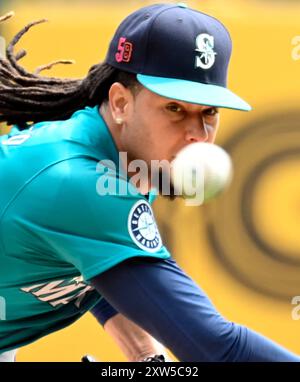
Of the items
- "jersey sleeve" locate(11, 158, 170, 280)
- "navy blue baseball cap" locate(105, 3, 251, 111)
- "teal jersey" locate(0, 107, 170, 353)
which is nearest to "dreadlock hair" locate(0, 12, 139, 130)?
"teal jersey" locate(0, 107, 170, 353)

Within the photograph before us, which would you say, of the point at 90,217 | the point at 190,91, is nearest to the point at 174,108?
the point at 190,91

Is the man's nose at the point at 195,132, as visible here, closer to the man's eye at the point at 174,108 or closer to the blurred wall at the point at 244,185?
the man's eye at the point at 174,108

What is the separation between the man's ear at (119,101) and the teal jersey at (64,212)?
3 centimetres

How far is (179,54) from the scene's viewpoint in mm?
1557

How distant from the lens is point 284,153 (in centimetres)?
296

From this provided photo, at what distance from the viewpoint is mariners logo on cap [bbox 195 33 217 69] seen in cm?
156

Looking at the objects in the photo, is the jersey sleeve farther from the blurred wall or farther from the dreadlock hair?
the blurred wall

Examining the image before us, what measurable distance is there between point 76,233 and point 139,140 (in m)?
0.24

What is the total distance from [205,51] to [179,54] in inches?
1.9

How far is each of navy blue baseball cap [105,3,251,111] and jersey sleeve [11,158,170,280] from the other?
0.20 metres

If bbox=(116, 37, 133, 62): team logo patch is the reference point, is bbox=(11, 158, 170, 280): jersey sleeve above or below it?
below

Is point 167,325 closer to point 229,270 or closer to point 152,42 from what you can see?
point 152,42

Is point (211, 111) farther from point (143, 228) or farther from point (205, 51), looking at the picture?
point (143, 228)
